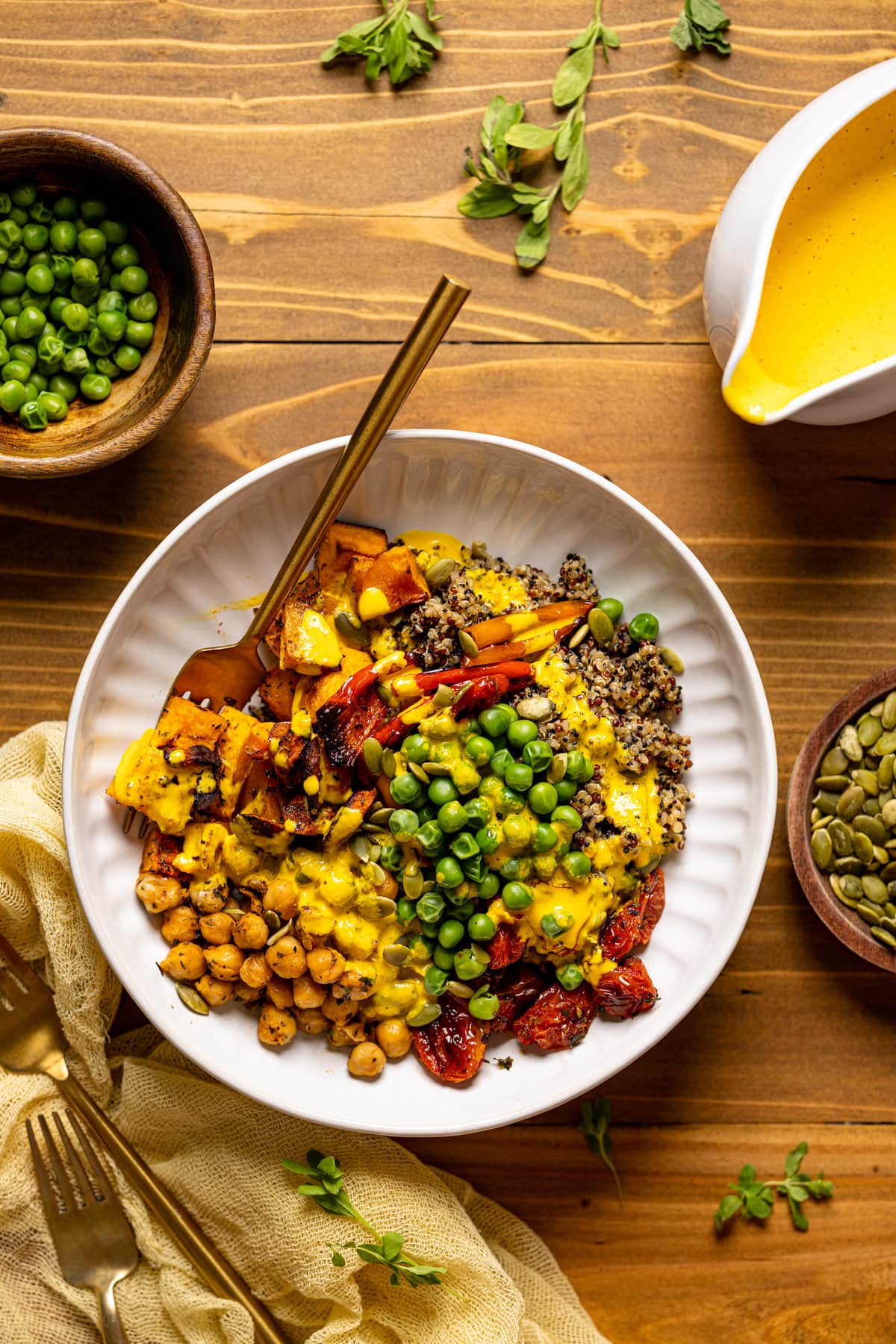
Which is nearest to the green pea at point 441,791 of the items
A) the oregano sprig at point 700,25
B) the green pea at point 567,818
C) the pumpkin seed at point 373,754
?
the pumpkin seed at point 373,754

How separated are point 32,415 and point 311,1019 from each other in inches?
66.7

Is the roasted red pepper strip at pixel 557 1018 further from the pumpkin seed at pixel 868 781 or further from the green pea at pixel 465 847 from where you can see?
the pumpkin seed at pixel 868 781

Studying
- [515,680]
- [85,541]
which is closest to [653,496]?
[515,680]

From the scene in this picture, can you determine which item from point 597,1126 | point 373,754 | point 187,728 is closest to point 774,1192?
point 597,1126

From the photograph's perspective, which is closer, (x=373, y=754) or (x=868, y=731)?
(x=373, y=754)

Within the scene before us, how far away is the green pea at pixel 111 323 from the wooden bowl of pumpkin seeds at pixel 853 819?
2119 mm

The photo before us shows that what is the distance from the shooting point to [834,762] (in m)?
2.79

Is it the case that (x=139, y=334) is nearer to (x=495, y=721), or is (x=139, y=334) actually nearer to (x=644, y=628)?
(x=495, y=721)

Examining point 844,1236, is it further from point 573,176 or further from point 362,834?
point 573,176

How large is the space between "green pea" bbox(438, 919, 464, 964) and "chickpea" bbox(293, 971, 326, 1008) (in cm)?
33

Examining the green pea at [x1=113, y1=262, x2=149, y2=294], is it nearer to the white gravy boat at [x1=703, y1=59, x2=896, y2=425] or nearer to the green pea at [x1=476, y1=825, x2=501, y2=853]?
the white gravy boat at [x1=703, y1=59, x2=896, y2=425]

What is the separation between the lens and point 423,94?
2859 mm

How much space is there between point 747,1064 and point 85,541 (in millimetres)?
2420

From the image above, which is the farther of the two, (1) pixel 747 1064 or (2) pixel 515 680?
(1) pixel 747 1064
